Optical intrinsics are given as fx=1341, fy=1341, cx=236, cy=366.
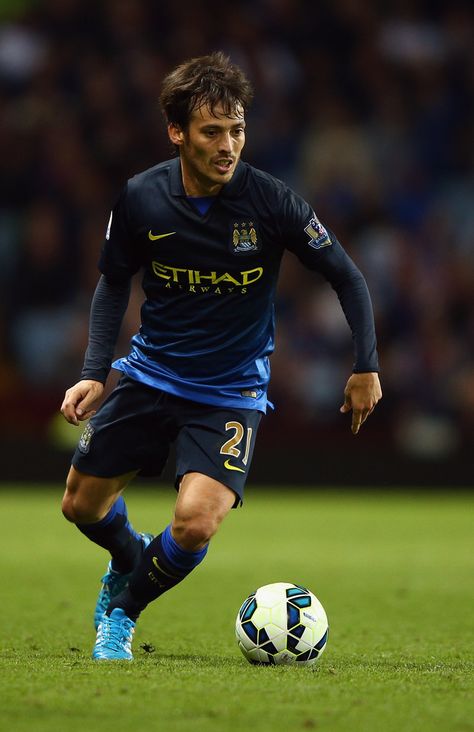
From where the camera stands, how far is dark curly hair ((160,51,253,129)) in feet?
14.9

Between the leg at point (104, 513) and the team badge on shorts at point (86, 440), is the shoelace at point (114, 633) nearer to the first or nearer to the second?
the leg at point (104, 513)

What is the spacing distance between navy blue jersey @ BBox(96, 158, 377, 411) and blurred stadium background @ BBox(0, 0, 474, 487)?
7.84 metres

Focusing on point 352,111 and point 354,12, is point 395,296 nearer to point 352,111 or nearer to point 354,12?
point 352,111

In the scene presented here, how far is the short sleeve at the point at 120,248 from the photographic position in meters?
4.74

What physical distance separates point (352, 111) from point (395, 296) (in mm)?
2408

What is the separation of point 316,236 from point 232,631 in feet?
5.77

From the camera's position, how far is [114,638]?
4551mm

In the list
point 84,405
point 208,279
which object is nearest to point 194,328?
point 208,279

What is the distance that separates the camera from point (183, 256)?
184 inches

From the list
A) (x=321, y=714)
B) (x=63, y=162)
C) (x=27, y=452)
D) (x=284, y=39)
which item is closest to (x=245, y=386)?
(x=321, y=714)

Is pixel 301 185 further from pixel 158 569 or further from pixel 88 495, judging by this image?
pixel 158 569

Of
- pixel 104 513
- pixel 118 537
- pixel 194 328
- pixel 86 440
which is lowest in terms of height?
pixel 118 537

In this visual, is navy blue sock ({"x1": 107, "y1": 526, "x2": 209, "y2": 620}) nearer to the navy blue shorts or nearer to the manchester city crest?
the navy blue shorts

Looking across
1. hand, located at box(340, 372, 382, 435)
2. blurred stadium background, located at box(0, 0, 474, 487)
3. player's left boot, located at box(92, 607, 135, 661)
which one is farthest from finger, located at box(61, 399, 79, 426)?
blurred stadium background, located at box(0, 0, 474, 487)
